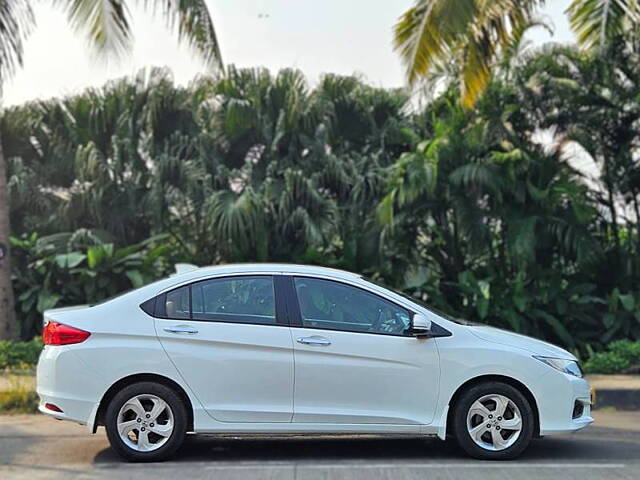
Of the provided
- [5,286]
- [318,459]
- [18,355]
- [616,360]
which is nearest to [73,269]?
[5,286]

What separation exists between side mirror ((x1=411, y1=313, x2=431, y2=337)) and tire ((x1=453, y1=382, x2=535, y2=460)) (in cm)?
54

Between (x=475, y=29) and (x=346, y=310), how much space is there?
7.14 m

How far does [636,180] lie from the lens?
14.3 m

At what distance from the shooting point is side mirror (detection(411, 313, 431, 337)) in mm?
7219

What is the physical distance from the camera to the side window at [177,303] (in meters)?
7.38

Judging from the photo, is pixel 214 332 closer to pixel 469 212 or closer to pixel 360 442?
pixel 360 442

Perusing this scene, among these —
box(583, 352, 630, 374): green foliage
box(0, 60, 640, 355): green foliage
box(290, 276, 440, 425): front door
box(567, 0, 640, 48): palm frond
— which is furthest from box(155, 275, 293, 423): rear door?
box(567, 0, 640, 48): palm frond

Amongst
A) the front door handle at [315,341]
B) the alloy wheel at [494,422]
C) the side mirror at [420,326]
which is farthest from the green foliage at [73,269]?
the alloy wheel at [494,422]

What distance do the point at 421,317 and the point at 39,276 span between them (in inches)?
351

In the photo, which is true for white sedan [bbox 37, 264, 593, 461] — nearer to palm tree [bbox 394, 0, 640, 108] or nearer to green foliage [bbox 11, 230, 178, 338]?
palm tree [bbox 394, 0, 640, 108]

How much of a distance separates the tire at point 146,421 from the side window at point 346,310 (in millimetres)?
1149

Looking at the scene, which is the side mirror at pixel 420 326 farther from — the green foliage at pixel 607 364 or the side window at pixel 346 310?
the green foliage at pixel 607 364

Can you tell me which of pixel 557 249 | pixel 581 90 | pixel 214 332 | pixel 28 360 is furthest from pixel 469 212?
pixel 214 332

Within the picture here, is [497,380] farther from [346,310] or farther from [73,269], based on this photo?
[73,269]
